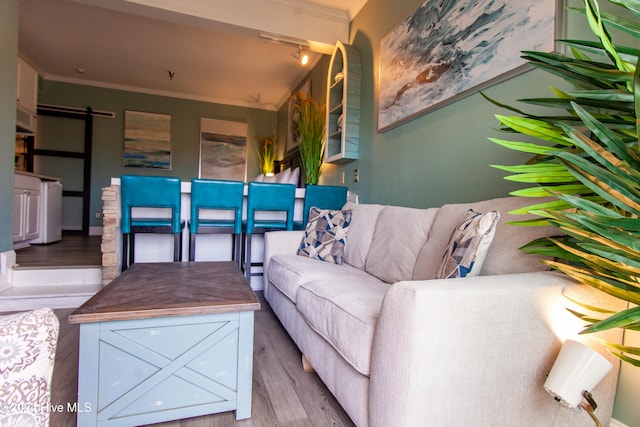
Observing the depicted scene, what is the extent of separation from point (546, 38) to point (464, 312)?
1359 mm

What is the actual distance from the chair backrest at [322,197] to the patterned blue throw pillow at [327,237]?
0.43 metres

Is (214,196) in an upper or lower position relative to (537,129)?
lower

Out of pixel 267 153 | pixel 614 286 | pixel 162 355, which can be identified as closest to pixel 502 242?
pixel 614 286

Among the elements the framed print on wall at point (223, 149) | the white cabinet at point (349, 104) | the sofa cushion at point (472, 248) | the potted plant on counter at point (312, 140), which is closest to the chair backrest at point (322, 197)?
the white cabinet at point (349, 104)

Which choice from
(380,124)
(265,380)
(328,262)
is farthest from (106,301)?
(380,124)

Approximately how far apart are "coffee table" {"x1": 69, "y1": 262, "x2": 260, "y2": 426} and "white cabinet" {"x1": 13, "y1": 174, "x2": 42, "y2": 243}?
3614 millimetres

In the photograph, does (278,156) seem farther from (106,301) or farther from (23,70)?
(106,301)

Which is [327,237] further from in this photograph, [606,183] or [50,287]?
[50,287]

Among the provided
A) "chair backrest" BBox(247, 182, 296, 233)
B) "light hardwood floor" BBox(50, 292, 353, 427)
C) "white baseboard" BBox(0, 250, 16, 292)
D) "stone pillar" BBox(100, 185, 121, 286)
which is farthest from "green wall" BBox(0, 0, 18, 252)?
"chair backrest" BBox(247, 182, 296, 233)

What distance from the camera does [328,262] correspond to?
94.8 inches

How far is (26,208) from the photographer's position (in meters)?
3.98

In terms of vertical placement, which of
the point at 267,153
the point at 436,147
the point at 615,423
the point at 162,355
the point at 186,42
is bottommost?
the point at 615,423

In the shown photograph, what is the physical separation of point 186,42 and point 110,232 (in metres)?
2.90

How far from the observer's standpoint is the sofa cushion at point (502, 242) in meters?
1.24
